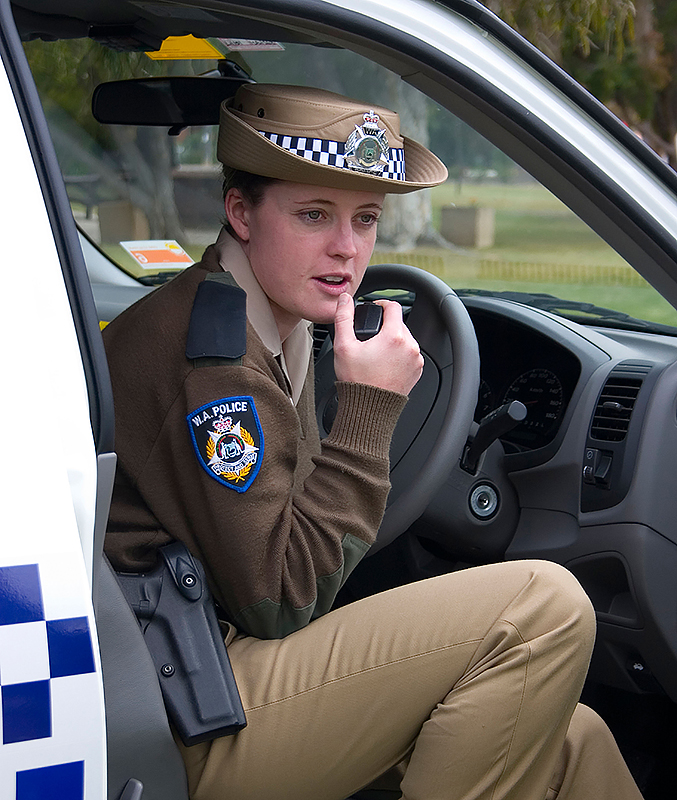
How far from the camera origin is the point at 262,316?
1.55 m

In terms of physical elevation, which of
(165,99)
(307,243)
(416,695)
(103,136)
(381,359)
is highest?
(165,99)

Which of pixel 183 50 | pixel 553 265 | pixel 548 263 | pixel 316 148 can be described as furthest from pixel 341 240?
pixel 548 263

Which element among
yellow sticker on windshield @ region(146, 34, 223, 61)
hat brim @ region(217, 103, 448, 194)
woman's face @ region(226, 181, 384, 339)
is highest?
yellow sticker on windshield @ region(146, 34, 223, 61)

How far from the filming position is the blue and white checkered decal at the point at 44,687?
942 millimetres

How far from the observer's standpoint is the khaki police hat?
4.82 ft

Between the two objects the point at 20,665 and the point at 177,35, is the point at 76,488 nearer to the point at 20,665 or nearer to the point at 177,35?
the point at 20,665

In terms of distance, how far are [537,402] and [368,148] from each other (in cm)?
89

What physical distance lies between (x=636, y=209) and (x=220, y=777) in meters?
0.98

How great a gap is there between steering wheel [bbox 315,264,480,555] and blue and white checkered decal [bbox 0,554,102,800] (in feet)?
2.79

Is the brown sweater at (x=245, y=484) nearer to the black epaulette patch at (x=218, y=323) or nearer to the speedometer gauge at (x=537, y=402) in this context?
the black epaulette patch at (x=218, y=323)

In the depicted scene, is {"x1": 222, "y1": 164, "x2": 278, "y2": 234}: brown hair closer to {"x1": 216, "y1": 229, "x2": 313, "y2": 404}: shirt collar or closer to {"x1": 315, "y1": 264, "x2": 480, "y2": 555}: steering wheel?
{"x1": 216, "y1": 229, "x2": 313, "y2": 404}: shirt collar

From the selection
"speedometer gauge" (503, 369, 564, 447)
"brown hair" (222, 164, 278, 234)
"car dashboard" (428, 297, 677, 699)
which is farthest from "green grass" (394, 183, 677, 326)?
"brown hair" (222, 164, 278, 234)

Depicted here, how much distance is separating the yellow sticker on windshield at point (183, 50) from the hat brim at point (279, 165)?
0.94 ft

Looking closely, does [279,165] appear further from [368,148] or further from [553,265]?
[553,265]
